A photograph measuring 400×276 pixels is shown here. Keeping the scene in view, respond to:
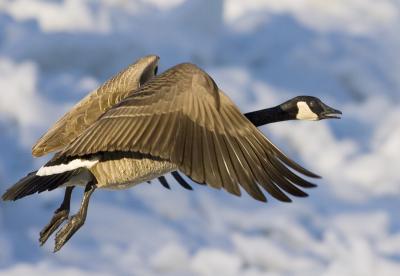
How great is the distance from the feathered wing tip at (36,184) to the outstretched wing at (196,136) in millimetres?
494

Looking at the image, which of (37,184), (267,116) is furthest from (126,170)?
(267,116)

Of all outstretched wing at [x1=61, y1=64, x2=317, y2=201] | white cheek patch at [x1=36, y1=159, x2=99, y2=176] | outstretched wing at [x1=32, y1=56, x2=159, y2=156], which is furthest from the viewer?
outstretched wing at [x1=32, y1=56, x2=159, y2=156]

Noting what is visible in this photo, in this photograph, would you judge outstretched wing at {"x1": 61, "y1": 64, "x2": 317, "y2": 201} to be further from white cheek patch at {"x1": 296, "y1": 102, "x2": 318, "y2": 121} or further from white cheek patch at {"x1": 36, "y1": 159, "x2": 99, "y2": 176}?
white cheek patch at {"x1": 296, "y1": 102, "x2": 318, "y2": 121}

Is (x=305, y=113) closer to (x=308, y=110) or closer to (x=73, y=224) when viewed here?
(x=308, y=110)

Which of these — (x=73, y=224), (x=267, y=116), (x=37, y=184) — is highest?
(x=267, y=116)

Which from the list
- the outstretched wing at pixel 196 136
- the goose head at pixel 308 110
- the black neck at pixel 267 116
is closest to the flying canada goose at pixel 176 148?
the outstretched wing at pixel 196 136

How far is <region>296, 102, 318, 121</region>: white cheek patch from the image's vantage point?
23.0 ft

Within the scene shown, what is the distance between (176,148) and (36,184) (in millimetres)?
1216

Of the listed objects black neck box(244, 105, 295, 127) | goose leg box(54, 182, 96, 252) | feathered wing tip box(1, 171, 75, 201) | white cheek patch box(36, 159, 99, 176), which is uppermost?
black neck box(244, 105, 295, 127)

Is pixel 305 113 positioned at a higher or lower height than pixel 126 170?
higher

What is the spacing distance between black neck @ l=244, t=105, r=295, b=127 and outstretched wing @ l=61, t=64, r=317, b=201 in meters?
1.03

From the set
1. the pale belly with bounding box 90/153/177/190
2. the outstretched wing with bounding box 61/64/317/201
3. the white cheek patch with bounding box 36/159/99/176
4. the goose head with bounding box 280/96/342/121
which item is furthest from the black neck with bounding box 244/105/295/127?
the outstretched wing with bounding box 61/64/317/201

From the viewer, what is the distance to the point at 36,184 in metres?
6.58

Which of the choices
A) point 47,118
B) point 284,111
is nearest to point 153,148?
point 284,111
